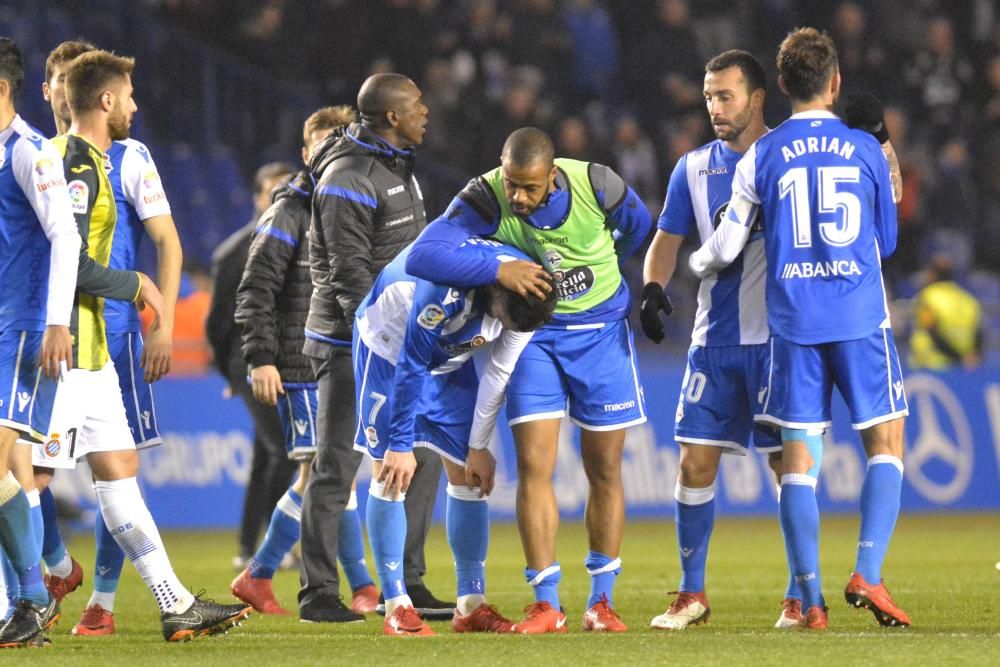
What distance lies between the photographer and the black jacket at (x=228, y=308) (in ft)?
32.7

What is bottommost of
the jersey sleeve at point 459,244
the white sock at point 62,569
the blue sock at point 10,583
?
the white sock at point 62,569

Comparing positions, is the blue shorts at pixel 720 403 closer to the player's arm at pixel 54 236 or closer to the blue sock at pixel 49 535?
the player's arm at pixel 54 236

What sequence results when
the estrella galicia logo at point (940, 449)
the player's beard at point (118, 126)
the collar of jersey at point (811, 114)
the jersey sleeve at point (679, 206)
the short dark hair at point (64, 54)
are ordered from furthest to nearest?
the estrella galicia logo at point (940, 449) < the short dark hair at point (64, 54) < the jersey sleeve at point (679, 206) < the player's beard at point (118, 126) < the collar of jersey at point (811, 114)

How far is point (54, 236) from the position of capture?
5.93 meters

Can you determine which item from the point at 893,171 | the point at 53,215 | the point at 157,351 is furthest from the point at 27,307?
the point at 893,171

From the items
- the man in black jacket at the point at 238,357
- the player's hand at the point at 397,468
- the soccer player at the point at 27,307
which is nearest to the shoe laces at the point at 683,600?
the player's hand at the point at 397,468

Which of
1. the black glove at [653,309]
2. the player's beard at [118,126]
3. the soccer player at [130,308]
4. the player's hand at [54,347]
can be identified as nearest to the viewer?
the player's hand at [54,347]

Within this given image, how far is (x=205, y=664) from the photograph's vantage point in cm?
543

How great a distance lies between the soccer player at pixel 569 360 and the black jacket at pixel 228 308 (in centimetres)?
370

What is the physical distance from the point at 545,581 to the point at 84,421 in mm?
1844

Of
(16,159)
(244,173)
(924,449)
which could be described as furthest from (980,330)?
(16,159)

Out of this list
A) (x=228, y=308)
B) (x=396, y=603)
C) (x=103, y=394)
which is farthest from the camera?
(x=228, y=308)

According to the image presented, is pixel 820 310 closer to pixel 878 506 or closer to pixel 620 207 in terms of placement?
pixel 878 506

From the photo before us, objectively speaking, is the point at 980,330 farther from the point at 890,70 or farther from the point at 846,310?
the point at 846,310
